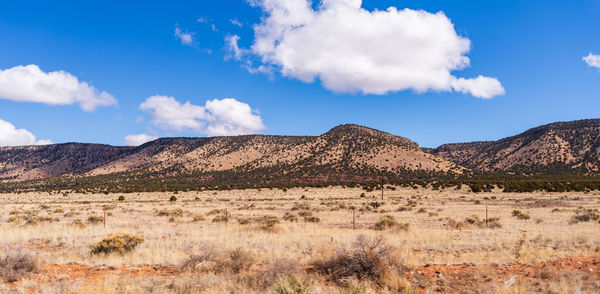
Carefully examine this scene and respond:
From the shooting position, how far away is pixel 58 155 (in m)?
147

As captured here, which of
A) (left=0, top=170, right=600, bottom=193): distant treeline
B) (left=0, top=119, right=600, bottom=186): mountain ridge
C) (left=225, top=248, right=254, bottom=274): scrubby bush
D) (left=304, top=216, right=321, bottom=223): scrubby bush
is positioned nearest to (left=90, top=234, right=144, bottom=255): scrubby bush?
(left=225, top=248, right=254, bottom=274): scrubby bush

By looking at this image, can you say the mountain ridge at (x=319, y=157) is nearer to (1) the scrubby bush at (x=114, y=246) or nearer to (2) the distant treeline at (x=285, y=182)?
(2) the distant treeline at (x=285, y=182)

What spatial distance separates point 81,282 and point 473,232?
52.8 feet

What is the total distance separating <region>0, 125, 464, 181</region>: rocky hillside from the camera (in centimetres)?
9400

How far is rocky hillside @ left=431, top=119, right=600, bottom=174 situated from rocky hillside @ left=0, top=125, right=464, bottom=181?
2132 cm

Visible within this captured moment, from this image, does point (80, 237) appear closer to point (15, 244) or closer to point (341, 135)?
point (15, 244)

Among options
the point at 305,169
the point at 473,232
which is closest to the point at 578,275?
the point at 473,232

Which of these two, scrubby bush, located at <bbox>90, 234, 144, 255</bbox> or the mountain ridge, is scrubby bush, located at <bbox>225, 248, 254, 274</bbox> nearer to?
scrubby bush, located at <bbox>90, 234, 144, 255</bbox>

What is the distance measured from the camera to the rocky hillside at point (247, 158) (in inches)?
3701

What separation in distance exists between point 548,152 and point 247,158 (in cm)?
9075

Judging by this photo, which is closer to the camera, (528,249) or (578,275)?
(578,275)

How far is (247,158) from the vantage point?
4560 inches

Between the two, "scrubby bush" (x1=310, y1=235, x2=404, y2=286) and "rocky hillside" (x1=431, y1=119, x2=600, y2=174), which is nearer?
"scrubby bush" (x1=310, y1=235, x2=404, y2=286)

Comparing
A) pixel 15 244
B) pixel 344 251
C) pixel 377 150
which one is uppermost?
pixel 377 150
